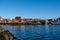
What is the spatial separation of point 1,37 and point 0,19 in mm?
176805

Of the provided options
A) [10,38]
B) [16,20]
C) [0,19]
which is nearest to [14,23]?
[16,20]

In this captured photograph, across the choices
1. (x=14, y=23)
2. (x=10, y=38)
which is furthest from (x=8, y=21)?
(x=10, y=38)

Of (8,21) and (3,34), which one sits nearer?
(3,34)

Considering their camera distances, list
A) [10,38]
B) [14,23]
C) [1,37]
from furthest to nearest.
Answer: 1. [14,23]
2. [10,38]
3. [1,37]

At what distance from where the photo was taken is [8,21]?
199000 millimetres

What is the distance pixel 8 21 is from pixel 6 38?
174 metres

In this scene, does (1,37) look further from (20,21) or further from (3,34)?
(20,21)

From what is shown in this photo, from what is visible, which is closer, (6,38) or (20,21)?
(6,38)

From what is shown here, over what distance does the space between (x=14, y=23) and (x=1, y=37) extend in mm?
171991

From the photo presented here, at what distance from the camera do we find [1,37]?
25.7 meters

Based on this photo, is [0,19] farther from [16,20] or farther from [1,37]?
[1,37]

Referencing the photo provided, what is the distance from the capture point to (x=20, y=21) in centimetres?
19988

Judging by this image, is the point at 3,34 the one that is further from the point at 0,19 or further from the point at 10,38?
the point at 0,19

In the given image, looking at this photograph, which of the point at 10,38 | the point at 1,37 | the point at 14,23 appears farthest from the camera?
the point at 14,23
